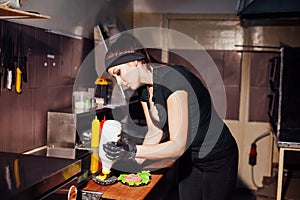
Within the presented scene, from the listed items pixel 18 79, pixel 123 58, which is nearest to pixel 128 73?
pixel 123 58

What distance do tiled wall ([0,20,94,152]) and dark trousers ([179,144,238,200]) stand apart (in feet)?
3.02

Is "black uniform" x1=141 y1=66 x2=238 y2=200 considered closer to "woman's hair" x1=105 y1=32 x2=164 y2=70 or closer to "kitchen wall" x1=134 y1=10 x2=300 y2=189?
"woman's hair" x1=105 y1=32 x2=164 y2=70

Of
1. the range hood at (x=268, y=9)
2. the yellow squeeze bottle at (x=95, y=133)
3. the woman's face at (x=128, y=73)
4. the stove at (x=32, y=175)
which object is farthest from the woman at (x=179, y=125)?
the range hood at (x=268, y=9)

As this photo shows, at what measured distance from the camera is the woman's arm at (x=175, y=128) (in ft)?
5.51

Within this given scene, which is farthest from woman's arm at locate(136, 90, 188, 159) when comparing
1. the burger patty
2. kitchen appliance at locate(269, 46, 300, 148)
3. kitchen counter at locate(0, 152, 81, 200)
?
kitchen appliance at locate(269, 46, 300, 148)

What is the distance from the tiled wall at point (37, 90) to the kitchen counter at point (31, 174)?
61cm

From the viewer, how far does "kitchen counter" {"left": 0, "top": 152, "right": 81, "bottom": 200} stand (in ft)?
3.29

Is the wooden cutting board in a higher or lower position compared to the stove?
lower

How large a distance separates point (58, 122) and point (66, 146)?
154mm

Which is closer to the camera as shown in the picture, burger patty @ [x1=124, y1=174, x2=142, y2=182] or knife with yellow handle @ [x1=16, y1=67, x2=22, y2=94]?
burger patty @ [x1=124, y1=174, x2=142, y2=182]

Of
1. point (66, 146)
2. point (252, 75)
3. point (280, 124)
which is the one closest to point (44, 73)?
point (66, 146)

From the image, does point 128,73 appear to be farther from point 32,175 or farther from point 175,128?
point 32,175

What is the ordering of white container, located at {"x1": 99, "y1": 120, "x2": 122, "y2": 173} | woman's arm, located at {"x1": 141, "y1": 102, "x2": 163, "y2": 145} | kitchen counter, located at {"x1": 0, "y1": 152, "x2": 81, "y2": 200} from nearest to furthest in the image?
kitchen counter, located at {"x1": 0, "y1": 152, "x2": 81, "y2": 200} → white container, located at {"x1": 99, "y1": 120, "x2": 122, "y2": 173} → woman's arm, located at {"x1": 141, "y1": 102, "x2": 163, "y2": 145}

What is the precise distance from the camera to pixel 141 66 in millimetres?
1782
